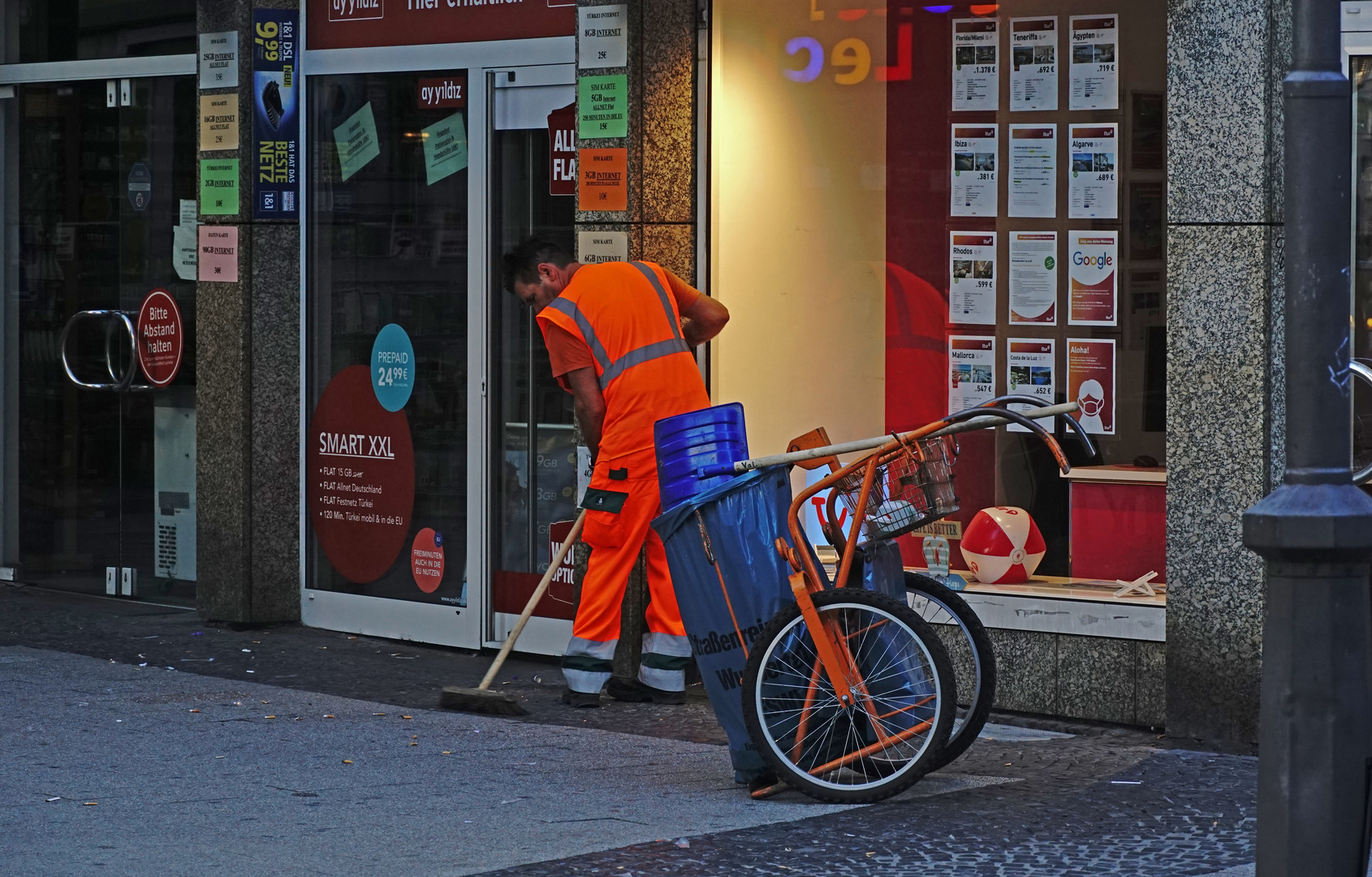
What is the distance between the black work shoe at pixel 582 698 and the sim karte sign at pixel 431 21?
2.86m

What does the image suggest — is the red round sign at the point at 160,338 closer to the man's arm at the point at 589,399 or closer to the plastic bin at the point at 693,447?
the man's arm at the point at 589,399

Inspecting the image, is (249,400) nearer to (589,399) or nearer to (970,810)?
(589,399)

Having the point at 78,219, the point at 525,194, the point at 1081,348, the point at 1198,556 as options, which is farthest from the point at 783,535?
the point at 78,219

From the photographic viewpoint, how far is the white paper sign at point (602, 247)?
8031 mm

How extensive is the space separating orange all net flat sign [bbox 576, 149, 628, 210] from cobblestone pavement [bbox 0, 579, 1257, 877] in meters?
1.98

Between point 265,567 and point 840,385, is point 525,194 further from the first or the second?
point 265,567

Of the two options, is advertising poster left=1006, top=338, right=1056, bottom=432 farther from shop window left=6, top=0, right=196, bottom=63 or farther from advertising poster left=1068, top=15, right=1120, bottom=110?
shop window left=6, top=0, right=196, bottom=63

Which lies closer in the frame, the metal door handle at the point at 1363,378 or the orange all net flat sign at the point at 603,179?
the metal door handle at the point at 1363,378

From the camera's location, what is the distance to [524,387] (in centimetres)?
870

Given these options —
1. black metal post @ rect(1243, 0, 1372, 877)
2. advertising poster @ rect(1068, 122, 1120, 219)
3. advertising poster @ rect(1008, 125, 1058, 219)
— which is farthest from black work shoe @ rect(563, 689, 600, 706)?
black metal post @ rect(1243, 0, 1372, 877)

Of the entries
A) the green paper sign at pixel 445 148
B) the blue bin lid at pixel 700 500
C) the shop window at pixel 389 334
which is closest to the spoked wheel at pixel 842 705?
the blue bin lid at pixel 700 500

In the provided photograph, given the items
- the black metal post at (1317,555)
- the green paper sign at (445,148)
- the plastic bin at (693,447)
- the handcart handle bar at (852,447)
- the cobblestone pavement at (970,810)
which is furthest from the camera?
the green paper sign at (445,148)

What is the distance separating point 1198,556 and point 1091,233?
1412 mm

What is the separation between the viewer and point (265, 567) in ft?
31.0
